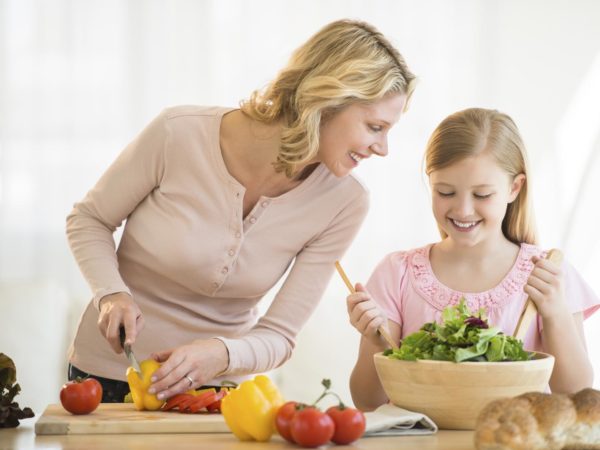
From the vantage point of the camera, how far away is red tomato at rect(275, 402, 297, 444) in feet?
4.60

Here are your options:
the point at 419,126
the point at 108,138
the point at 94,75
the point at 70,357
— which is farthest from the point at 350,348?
the point at 70,357

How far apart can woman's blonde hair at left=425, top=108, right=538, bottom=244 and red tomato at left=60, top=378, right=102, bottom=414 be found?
3.08ft

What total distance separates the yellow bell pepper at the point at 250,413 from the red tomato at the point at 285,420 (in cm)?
3

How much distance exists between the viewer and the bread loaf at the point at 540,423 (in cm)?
123

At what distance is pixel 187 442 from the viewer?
4.72ft

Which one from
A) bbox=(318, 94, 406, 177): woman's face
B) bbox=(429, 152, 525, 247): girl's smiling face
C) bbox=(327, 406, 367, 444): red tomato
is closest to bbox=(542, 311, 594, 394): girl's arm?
bbox=(429, 152, 525, 247): girl's smiling face

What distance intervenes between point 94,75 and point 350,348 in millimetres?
1653

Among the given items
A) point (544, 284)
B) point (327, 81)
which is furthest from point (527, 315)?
point (327, 81)

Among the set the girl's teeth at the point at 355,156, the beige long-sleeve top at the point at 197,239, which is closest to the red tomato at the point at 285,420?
the beige long-sleeve top at the point at 197,239

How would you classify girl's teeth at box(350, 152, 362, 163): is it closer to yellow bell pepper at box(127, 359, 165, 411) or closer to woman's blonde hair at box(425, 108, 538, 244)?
woman's blonde hair at box(425, 108, 538, 244)

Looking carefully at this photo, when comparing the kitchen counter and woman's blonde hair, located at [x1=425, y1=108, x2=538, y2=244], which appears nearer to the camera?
the kitchen counter

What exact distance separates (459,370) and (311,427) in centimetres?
29

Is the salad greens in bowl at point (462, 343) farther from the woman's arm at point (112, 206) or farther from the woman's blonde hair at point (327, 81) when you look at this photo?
the woman's arm at point (112, 206)

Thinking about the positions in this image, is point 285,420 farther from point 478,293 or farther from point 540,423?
point 478,293
